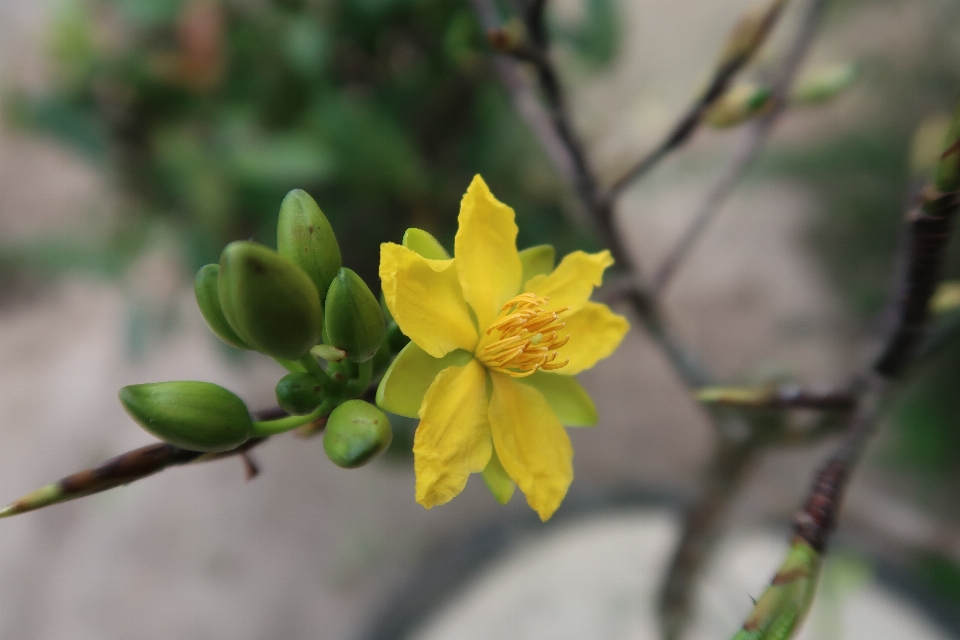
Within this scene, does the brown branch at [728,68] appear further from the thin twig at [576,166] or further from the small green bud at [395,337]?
the small green bud at [395,337]

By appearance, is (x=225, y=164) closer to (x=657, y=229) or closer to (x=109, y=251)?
(x=109, y=251)

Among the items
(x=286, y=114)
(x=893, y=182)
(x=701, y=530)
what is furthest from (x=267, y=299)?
(x=893, y=182)

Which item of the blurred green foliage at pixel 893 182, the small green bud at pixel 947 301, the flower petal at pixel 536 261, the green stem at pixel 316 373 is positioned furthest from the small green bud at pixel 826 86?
the blurred green foliage at pixel 893 182

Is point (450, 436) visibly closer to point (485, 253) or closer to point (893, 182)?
point (485, 253)

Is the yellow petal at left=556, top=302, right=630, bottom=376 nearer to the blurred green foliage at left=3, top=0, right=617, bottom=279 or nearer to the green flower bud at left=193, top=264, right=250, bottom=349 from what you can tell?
the green flower bud at left=193, top=264, right=250, bottom=349

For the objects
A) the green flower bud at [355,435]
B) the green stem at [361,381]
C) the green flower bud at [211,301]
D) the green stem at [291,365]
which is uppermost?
the green flower bud at [211,301]

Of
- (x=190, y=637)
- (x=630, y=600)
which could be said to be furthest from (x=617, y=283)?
(x=190, y=637)

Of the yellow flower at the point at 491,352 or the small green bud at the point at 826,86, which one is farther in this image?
the small green bud at the point at 826,86
